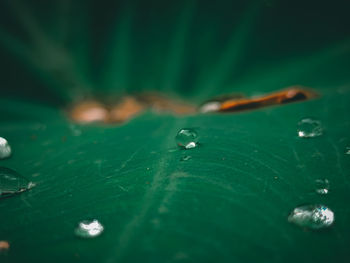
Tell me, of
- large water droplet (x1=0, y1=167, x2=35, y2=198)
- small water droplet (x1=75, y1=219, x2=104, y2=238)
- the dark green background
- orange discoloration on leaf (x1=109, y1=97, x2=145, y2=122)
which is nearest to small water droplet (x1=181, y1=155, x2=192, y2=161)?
the dark green background

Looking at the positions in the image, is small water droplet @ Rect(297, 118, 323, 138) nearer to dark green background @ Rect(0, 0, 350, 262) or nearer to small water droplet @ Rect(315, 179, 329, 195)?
dark green background @ Rect(0, 0, 350, 262)

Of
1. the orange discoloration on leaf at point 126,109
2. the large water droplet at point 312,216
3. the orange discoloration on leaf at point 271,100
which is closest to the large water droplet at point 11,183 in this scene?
the orange discoloration on leaf at point 126,109

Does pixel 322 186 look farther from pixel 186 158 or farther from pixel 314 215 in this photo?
pixel 186 158

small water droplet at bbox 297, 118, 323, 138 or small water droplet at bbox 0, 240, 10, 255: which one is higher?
small water droplet at bbox 297, 118, 323, 138

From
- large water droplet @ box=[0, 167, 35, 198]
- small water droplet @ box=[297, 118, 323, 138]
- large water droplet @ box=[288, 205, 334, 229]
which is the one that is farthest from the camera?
small water droplet @ box=[297, 118, 323, 138]

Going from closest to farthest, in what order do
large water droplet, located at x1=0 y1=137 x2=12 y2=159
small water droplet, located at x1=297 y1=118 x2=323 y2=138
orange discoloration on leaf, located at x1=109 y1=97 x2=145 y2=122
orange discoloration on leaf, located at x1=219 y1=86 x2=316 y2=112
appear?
small water droplet, located at x1=297 y1=118 x2=323 y2=138 < large water droplet, located at x1=0 y1=137 x2=12 y2=159 < orange discoloration on leaf, located at x1=219 y1=86 x2=316 y2=112 < orange discoloration on leaf, located at x1=109 y1=97 x2=145 y2=122

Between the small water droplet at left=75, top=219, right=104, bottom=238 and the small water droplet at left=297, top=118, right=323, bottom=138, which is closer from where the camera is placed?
the small water droplet at left=75, top=219, right=104, bottom=238

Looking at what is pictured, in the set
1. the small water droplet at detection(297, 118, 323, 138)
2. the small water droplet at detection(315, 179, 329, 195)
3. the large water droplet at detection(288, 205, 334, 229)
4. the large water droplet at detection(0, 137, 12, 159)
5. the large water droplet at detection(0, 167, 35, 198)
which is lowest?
the large water droplet at detection(288, 205, 334, 229)
